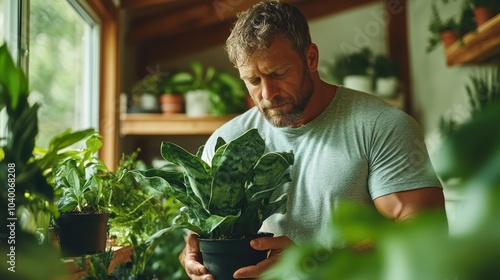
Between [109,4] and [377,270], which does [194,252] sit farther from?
[109,4]

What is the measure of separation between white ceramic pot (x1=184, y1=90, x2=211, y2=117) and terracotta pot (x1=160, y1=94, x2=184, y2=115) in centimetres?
6

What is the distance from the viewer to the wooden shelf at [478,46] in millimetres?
2643

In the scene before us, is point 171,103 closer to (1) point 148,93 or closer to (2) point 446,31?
(1) point 148,93

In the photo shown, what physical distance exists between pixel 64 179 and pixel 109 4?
87.2 inches

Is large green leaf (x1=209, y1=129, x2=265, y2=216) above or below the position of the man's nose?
below

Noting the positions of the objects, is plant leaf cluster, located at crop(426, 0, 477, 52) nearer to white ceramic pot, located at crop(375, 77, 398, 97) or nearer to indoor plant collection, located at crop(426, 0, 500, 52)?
indoor plant collection, located at crop(426, 0, 500, 52)

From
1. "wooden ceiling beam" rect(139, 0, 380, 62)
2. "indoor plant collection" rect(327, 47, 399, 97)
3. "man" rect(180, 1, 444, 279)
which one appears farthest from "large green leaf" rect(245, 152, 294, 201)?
"wooden ceiling beam" rect(139, 0, 380, 62)

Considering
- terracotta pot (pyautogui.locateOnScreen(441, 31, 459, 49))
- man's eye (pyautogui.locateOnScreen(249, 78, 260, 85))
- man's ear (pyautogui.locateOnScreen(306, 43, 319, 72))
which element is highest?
terracotta pot (pyautogui.locateOnScreen(441, 31, 459, 49))

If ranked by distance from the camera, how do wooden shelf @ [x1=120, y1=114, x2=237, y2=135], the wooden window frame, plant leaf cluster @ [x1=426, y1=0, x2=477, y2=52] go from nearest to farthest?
plant leaf cluster @ [x1=426, y1=0, x2=477, y2=52] < the wooden window frame < wooden shelf @ [x1=120, y1=114, x2=237, y2=135]

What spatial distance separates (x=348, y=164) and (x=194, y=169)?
65 centimetres

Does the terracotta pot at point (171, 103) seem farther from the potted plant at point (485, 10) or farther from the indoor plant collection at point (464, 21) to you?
the potted plant at point (485, 10)

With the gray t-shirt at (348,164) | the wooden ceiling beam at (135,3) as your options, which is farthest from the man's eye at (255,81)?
the wooden ceiling beam at (135,3)

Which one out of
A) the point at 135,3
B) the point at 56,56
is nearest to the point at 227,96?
the point at 135,3

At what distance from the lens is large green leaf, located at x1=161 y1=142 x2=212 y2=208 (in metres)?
1.23
